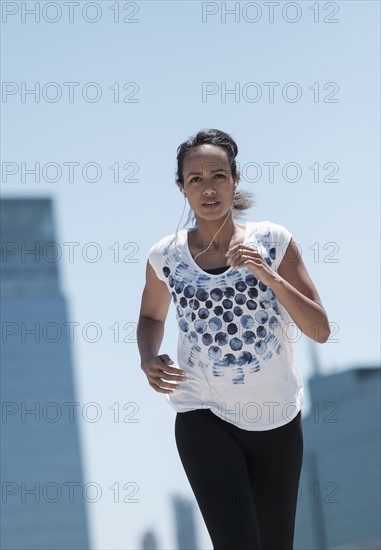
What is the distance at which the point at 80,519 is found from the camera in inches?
4035

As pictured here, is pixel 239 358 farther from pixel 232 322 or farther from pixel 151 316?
pixel 151 316

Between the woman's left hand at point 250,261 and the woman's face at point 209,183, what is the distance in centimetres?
25

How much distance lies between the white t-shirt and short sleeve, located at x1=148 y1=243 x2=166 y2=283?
0.16 meters

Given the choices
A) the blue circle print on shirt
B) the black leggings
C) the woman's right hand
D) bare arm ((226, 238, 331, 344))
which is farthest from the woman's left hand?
the black leggings

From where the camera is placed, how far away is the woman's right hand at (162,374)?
10.7 ft

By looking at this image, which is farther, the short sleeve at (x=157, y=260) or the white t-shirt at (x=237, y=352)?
the short sleeve at (x=157, y=260)

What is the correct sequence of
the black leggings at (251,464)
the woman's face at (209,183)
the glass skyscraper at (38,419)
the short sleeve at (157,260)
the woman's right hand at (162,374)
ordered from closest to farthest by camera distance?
the black leggings at (251,464) < the woman's right hand at (162,374) < the woman's face at (209,183) < the short sleeve at (157,260) < the glass skyscraper at (38,419)

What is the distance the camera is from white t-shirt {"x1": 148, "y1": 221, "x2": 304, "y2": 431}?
130 inches

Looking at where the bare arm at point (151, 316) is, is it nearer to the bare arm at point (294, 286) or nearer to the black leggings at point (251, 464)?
the black leggings at point (251, 464)

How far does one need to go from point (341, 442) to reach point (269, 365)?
26161 millimetres

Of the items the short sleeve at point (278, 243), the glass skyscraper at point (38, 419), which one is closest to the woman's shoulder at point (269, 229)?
the short sleeve at point (278, 243)

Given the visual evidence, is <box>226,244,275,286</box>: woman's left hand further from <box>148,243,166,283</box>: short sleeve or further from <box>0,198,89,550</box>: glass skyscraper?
<box>0,198,89,550</box>: glass skyscraper

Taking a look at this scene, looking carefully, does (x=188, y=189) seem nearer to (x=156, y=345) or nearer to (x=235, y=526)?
(x=156, y=345)

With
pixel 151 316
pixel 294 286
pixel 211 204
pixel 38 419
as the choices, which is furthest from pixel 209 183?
pixel 38 419
